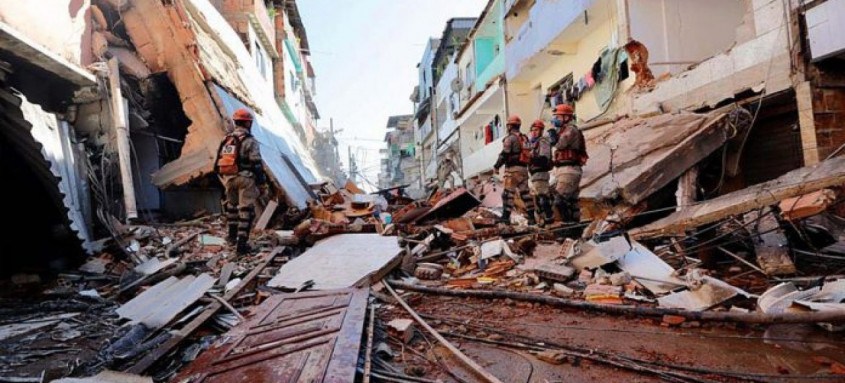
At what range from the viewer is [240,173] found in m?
5.97

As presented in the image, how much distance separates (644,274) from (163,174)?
838cm

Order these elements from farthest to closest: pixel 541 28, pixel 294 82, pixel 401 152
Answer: pixel 401 152
pixel 294 82
pixel 541 28

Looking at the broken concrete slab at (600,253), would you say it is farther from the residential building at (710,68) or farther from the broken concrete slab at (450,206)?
the broken concrete slab at (450,206)

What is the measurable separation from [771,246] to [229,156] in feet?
20.2

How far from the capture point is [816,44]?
544 cm

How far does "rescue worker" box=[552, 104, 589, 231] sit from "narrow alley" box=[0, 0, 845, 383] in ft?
0.13

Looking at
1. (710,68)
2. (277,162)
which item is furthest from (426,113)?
(710,68)

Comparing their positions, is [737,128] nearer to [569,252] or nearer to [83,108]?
[569,252]

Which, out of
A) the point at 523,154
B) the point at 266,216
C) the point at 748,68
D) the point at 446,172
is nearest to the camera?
the point at 748,68

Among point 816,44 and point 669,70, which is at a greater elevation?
point 669,70

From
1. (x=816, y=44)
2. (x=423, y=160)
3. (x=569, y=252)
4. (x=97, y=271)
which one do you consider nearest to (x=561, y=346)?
(x=569, y=252)

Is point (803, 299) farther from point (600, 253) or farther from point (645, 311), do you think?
point (600, 253)

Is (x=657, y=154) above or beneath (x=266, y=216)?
above

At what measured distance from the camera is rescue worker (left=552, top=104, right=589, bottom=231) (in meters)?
6.23
